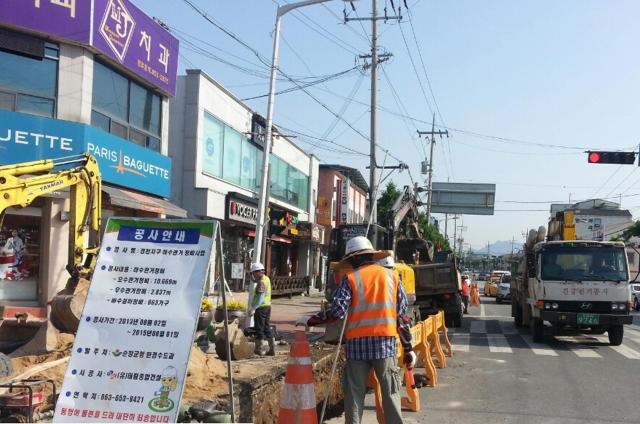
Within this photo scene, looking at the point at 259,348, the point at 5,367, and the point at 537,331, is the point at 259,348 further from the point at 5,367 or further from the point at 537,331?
the point at 537,331

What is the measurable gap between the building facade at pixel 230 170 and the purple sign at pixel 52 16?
7.29 m

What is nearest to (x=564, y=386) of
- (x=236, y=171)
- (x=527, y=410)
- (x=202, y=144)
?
(x=527, y=410)

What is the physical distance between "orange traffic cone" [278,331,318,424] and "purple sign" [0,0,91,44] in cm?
1199

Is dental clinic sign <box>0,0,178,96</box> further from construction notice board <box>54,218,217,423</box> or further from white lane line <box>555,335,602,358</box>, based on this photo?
white lane line <box>555,335,602,358</box>

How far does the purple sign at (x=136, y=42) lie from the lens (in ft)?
52.9

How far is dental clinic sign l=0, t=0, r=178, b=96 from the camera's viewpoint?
1473cm

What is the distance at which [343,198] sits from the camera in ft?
151

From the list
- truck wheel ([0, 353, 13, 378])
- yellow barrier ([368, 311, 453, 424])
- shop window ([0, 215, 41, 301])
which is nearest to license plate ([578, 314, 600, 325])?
yellow barrier ([368, 311, 453, 424])

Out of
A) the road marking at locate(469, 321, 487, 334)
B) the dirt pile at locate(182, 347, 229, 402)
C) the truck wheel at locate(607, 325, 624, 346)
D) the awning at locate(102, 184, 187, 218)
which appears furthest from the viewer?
the road marking at locate(469, 321, 487, 334)

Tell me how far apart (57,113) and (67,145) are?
0.86 metres

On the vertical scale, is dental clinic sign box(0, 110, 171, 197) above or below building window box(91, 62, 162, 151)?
below

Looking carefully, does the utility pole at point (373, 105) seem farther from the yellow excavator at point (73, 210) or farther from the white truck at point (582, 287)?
the yellow excavator at point (73, 210)

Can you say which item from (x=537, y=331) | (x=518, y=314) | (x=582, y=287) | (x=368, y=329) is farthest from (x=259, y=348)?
(x=518, y=314)

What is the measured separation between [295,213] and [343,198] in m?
11.2
